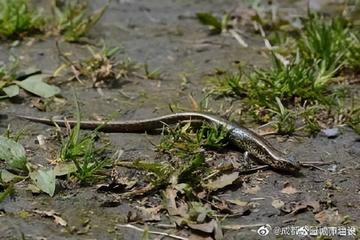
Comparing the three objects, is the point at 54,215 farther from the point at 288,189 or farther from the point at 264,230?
the point at 288,189

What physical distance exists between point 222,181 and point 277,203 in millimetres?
334

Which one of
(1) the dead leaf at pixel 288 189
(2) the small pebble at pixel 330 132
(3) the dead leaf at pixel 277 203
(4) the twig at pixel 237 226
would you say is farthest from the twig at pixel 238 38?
(4) the twig at pixel 237 226

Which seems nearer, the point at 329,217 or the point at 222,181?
the point at 329,217

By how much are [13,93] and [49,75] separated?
1.60ft

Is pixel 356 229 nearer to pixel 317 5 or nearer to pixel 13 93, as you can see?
pixel 13 93

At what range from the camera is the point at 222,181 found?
3.96 m

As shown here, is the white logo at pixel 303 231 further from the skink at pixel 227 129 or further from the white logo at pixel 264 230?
the skink at pixel 227 129

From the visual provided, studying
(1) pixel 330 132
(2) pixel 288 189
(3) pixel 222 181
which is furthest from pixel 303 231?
(1) pixel 330 132

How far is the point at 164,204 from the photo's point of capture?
12.2 feet

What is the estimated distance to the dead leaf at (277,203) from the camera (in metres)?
3.85

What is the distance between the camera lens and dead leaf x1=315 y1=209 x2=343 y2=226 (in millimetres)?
3719

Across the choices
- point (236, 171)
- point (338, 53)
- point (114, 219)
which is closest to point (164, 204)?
point (114, 219)

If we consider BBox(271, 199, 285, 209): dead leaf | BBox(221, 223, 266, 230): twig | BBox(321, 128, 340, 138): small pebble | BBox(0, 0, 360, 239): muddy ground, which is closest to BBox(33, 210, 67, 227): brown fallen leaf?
BBox(0, 0, 360, 239): muddy ground

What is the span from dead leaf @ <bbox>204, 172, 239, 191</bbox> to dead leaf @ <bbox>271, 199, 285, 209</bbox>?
0.86 ft
